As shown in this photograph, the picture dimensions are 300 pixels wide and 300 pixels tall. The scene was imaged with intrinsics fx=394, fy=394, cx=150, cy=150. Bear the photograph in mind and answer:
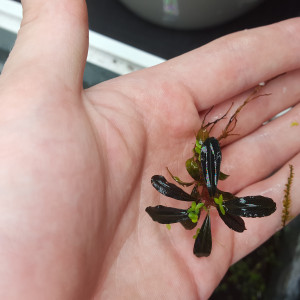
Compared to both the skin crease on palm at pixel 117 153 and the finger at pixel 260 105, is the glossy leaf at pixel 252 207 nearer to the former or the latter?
the skin crease on palm at pixel 117 153

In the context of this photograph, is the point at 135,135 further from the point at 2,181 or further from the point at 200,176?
the point at 2,181

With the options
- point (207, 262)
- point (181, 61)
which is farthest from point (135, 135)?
point (207, 262)

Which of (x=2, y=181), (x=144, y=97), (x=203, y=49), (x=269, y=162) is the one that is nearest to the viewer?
(x=2, y=181)

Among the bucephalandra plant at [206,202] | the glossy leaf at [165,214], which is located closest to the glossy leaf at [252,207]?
the bucephalandra plant at [206,202]

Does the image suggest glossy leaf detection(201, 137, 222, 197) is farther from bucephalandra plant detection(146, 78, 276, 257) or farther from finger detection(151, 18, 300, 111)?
finger detection(151, 18, 300, 111)

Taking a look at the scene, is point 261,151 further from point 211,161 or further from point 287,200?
point 211,161
